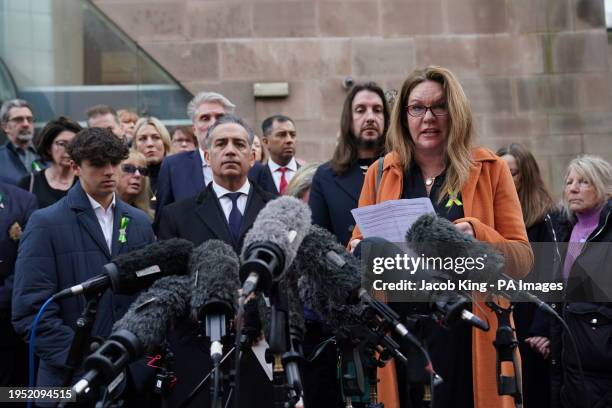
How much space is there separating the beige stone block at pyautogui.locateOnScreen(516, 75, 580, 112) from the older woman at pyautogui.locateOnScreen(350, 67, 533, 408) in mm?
6793

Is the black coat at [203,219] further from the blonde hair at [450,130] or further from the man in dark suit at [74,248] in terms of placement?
the blonde hair at [450,130]

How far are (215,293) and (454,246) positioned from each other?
983 mm

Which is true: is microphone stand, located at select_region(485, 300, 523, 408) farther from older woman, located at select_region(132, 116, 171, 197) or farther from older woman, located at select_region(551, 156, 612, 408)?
older woman, located at select_region(132, 116, 171, 197)

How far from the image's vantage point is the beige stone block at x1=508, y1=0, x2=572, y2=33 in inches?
440

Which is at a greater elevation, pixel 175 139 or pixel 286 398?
pixel 175 139

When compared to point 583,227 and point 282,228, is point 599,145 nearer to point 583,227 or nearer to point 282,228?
point 583,227

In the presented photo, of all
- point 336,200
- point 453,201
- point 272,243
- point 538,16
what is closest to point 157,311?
point 272,243

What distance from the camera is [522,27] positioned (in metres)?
11.2

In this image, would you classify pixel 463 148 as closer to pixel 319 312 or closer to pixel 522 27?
pixel 319 312

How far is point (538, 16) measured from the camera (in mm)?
11227

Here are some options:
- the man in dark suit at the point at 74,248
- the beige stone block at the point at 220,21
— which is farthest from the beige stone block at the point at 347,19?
the man in dark suit at the point at 74,248

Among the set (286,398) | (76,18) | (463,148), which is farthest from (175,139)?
(286,398)

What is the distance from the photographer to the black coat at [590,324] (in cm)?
587

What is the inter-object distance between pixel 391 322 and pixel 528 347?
3376 mm
